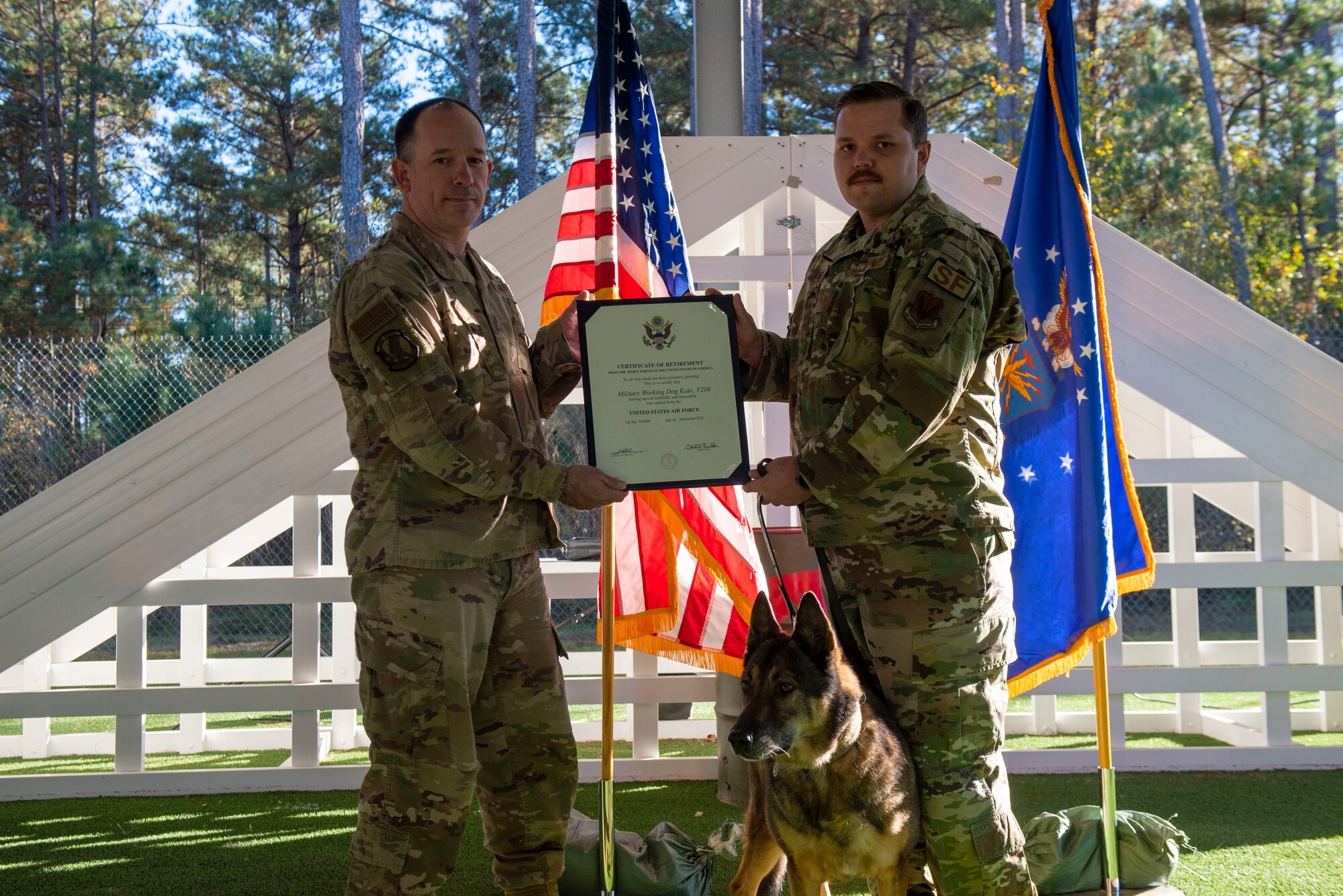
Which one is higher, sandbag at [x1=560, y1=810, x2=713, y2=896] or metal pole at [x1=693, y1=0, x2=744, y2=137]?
metal pole at [x1=693, y1=0, x2=744, y2=137]

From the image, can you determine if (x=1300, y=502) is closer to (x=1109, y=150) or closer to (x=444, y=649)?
(x=444, y=649)

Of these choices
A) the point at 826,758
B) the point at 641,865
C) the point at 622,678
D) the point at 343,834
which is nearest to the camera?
the point at 826,758

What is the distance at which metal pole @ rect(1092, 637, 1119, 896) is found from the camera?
132 inches

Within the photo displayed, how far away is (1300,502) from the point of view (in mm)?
5582

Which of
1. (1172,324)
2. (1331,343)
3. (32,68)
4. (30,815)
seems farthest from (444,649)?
(32,68)

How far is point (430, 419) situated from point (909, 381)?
3.91 ft

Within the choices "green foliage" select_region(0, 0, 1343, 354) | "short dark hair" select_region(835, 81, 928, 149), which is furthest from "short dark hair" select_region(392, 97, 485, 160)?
"green foliage" select_region(0, 0, 1343, 354)

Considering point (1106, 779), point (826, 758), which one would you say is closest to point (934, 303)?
point (826, 758)

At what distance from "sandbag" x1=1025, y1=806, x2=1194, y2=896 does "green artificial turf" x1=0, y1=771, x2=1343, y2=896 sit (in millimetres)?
232

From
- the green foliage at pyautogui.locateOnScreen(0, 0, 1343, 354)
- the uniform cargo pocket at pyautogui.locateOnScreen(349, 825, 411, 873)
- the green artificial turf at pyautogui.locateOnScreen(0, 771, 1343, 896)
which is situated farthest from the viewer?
the green foliage at pyautogui.locateOnScreen(0, 0, 1343, 354)

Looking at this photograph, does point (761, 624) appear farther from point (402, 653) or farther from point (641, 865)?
point (641, 865)

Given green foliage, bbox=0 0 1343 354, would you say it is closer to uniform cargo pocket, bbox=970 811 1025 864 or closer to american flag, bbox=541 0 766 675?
american flag, bbox=541 0 766 675

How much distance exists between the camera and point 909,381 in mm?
2541

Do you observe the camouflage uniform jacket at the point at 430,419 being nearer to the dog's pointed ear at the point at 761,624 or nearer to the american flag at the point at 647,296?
the dog's pointed ear at the point at 761,624
